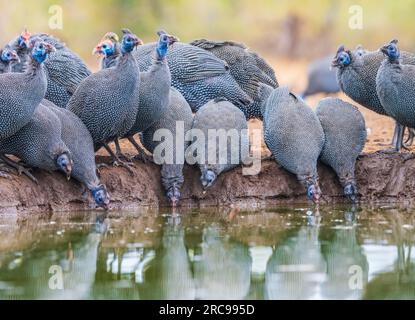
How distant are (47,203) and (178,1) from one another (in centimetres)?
979

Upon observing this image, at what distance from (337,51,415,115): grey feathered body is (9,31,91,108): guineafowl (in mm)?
2193

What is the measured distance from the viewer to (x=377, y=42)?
18484 mm

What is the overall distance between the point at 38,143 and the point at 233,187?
1.63m

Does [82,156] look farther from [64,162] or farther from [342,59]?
[342,59]

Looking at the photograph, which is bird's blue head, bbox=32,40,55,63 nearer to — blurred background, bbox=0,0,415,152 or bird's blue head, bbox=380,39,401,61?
bird's blue head, bbox=380,39,401,61

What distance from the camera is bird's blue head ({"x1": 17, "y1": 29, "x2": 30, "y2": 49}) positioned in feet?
31.6

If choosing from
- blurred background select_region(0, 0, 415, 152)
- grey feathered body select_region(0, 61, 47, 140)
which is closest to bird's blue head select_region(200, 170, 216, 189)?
grey feathered body select_region(0, 61, 47, 140)

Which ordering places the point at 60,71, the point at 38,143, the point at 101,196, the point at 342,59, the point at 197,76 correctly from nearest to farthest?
1. the point at 38,143
2. the point at 101,196
3. the point at 60,71
4. the point at 342,59
5. the point at 197,76

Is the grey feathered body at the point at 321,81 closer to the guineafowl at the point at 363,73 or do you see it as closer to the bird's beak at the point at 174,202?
the guineafowl at the point at 363,73

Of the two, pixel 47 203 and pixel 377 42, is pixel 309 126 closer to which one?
pixel 47 203

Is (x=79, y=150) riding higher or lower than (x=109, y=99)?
lower

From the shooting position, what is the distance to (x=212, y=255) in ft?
26.2

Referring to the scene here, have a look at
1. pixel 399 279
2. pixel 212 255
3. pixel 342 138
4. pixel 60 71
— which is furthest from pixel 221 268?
pixel 60 71
